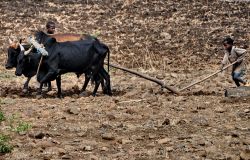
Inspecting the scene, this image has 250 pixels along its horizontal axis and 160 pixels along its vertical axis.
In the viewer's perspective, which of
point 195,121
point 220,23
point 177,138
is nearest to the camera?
point 177,138

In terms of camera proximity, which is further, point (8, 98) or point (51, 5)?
point (51, 5)

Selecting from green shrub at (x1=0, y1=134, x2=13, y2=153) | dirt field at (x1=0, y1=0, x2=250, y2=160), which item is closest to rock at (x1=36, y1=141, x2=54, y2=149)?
dirt field at (x1=0, y1=0, x2=250, y2=160)

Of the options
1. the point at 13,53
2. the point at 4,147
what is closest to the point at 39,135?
the point at 4,147

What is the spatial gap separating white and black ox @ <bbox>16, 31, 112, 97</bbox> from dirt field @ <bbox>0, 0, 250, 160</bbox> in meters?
0.45

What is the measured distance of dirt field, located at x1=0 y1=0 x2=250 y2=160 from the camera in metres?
7.68

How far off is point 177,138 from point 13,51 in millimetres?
5342

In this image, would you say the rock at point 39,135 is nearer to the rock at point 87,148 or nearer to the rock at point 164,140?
the rock at point 87,148

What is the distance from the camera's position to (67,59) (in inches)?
488

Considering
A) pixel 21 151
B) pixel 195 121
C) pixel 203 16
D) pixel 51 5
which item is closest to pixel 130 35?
pixel 203 16

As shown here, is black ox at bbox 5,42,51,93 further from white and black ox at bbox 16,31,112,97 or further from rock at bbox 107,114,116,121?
rock at bbox 107,114,116,121

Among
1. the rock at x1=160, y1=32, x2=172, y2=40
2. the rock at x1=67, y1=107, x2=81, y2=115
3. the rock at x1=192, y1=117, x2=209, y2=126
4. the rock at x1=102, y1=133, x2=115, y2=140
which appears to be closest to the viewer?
the rock at x1=102, y1=133, x2=115, y2=140

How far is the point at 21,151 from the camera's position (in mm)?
7484

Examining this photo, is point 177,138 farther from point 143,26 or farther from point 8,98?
point 143,26

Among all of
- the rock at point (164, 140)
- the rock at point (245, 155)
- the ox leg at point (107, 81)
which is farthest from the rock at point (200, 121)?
the ox leg at point (107, 81)
